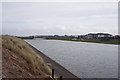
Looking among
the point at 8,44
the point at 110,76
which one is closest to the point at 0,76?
the point at 8,44

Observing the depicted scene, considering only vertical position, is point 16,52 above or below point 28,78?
above

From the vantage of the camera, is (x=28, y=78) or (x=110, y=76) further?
(x=110, y=76)

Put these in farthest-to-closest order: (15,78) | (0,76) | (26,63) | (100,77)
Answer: (100,77) → (26,63) → (15,78) → (0,76)

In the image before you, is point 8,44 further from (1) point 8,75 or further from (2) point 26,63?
(1) point 8,75

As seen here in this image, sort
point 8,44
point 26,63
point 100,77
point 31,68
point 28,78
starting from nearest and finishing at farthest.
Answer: point 28,78 → point 31,68 → point 26,63 → point 8,44 → point 100,77

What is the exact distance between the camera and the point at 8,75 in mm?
6910

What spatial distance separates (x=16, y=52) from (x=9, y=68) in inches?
149

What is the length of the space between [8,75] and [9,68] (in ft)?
3.03

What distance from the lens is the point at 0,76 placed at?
6.41 metres

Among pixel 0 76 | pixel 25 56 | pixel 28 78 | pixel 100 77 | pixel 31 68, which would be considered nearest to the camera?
pixel 0 76

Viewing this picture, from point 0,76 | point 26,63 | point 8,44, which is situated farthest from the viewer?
point 8,44

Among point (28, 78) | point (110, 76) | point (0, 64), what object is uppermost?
point (0, 64)

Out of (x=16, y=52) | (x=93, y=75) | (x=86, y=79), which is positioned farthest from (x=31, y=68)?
(x=93, y=75)

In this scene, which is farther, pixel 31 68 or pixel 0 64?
pixel 31 68
